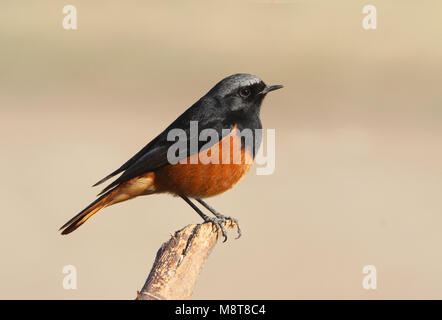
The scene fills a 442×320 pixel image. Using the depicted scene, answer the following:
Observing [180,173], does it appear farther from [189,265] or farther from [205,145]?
[189,265]

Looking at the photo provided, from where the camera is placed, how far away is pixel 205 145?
6254mm

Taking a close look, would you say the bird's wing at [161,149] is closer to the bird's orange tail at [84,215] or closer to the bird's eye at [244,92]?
the bird's orange tail at [84,215]

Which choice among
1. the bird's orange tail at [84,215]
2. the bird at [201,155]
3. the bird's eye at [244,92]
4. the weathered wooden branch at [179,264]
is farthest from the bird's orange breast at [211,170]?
the weathered wooden branch at [179,264]

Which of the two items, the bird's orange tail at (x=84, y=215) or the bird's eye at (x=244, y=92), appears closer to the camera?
the bird's orange tail at (x=84, y=215)

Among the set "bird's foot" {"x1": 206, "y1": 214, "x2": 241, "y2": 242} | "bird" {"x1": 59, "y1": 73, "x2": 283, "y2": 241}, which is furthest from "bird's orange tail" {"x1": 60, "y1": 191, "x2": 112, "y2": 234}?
"bird's foot" {"x1": 206, "y1": 214, "x2": 241, "y2": 242}

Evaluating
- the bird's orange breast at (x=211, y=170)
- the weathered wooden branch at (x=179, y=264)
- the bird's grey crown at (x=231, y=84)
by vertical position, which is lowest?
the weathered wooden branch at (x=179, y=264)

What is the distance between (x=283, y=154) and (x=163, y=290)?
31.8 feet

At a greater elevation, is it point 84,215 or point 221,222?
point 84,215

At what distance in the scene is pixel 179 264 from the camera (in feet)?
16.1

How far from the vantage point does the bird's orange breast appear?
6242mm

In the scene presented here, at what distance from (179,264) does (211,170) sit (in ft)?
4.93

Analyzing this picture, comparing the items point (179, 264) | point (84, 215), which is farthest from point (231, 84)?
point (179, 264)

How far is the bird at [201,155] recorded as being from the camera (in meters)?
6.25

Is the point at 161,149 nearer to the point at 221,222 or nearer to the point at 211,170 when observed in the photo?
the point at 211,170
